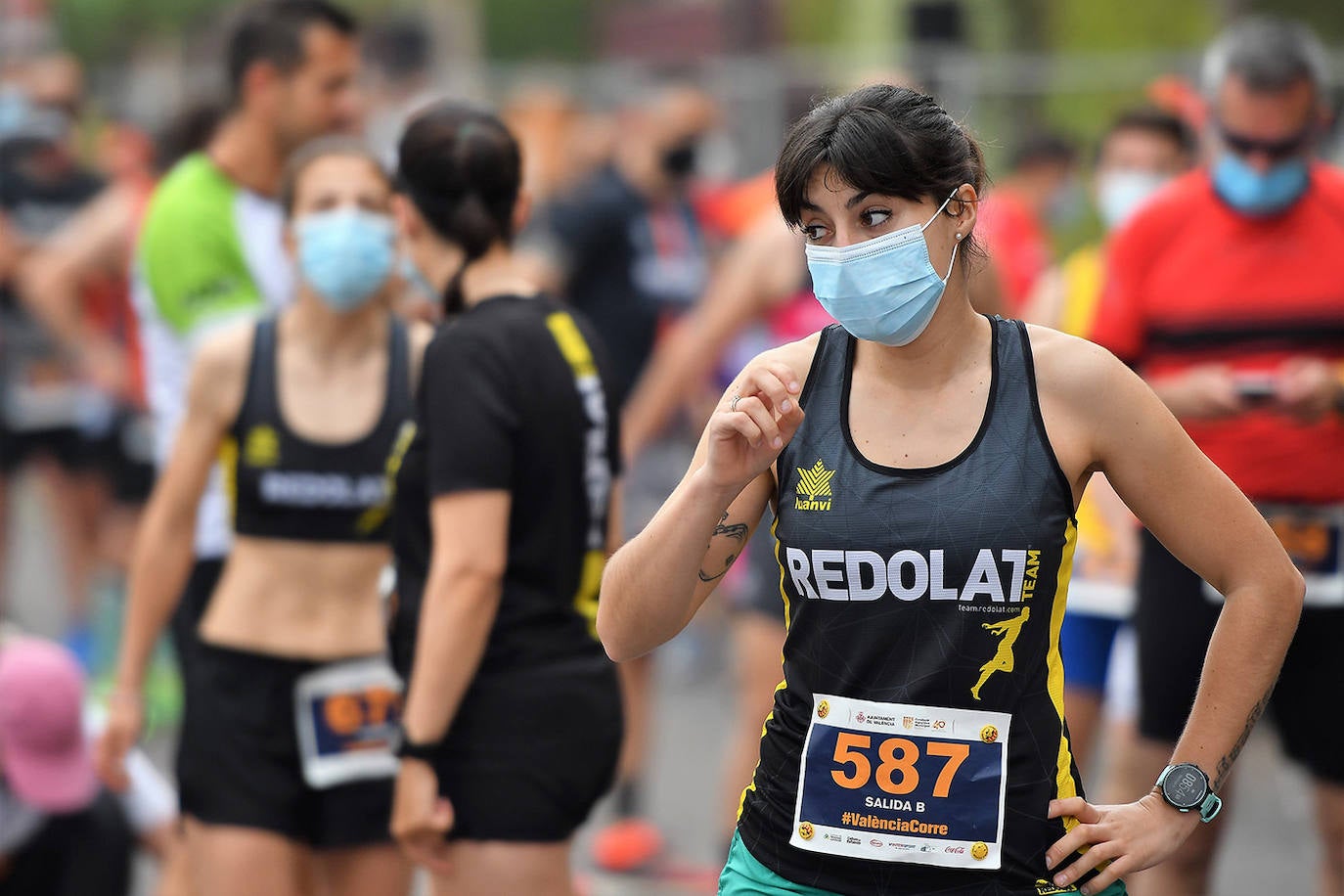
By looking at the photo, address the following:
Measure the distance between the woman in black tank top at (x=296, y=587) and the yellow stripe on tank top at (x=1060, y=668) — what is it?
74.7 inches

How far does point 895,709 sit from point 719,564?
0.36 metres

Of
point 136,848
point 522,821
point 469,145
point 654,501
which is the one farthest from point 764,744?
point 654,501

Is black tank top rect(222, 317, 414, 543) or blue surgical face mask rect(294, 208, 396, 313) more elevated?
blue surgical face mask rect(294, 208, 396, 313)

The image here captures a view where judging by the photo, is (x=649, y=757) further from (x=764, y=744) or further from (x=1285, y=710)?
(x=764, y=744)

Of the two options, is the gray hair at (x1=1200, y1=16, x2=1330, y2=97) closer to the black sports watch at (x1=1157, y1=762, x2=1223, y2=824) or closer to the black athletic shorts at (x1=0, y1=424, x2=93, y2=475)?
the black sports watch at (x1=1157, y1=762, x2=1223, y2=824)

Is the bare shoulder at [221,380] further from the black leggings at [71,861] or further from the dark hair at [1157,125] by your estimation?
the dark hair at [1157,125]

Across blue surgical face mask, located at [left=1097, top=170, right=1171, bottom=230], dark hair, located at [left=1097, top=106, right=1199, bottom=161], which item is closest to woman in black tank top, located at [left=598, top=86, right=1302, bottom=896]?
blue surgical face mask, located at [left=1097, top=170, right=1171, bottom=230]

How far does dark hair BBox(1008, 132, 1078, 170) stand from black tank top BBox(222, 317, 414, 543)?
6567 millimetres

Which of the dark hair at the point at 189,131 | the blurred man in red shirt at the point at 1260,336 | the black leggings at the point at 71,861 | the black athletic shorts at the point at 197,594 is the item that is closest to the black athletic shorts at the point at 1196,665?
the blurred man in red shirt at the point at 1260,336

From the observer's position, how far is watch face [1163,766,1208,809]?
2.72m

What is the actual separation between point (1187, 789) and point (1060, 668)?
0.26 metres

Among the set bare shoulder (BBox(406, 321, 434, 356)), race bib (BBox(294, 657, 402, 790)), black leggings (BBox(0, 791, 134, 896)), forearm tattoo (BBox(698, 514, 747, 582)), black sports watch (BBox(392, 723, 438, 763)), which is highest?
bare shoulder (BBox(406, 321, 434, 356))

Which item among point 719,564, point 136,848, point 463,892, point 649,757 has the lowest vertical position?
point 649,757

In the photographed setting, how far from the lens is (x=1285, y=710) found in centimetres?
458
